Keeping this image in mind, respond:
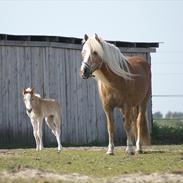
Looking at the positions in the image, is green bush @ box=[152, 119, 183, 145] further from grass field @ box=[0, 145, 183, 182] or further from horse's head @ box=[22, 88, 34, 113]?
grass field @ box=[0, 145, 183, 182]

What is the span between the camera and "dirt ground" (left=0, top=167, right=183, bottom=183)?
1111 centimetres

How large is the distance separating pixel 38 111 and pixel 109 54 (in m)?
5.19

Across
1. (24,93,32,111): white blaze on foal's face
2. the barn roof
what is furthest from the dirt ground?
the barn roof

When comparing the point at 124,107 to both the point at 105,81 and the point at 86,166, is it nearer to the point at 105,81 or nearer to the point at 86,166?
the point at 105,81

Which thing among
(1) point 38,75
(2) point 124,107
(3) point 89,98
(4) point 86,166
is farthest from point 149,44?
(4) point 86,166

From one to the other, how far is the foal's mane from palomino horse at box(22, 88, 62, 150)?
4604 millimetres

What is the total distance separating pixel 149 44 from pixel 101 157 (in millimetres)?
13492

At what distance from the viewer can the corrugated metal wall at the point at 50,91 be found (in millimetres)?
22922

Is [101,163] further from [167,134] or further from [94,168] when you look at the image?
[167,134]

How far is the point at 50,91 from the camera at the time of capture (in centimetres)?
2420

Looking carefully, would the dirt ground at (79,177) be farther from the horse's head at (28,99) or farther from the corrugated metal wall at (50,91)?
the corrugated metal wall at (50,91)

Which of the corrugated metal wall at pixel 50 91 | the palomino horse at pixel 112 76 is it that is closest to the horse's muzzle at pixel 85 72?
the palomino horse at pixel 112 76

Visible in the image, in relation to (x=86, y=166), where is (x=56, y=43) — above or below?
above

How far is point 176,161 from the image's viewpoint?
13.7 meters
